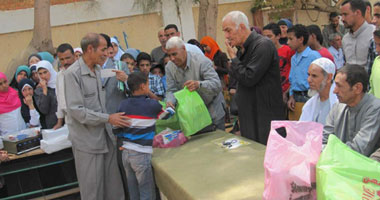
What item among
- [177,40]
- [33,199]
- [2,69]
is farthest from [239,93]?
[2,69]

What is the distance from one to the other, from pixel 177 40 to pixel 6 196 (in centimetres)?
279

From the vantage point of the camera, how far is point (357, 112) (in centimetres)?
239

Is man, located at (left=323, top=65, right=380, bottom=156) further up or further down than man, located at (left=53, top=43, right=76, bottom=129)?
further down

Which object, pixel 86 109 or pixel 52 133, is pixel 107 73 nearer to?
pixel 86 109

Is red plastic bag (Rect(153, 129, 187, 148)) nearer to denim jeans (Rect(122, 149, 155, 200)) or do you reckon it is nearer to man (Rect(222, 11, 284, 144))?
denim jeans (Rect(122, 149, 155, 200))

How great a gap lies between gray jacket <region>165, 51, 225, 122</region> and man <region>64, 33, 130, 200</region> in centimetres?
71

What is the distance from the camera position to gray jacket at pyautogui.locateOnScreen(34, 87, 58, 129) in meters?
4.29

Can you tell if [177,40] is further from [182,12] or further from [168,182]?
[182,12]

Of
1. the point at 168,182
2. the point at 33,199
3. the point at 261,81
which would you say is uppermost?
the point at 261,81

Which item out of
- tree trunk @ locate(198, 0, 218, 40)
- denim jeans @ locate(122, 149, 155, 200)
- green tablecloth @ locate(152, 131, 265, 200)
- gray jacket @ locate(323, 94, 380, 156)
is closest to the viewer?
gray jacket @ locate(323, 94, 380, 156)

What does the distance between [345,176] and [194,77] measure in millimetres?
2293

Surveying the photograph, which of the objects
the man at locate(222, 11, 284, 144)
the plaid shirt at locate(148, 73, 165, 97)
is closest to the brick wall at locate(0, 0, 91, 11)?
the plaid shirt at locate(148, 73, 165, 97)

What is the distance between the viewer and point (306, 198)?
1870mm

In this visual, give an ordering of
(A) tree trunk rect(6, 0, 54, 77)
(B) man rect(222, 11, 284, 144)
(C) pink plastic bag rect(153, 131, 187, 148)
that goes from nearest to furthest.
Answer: (B) man rect(222, 11, 284, 144) → (C) pink plastic bag rect(153, 131, 187, 148) → (A) tree trunk rect(6, 0, 54, 77)
